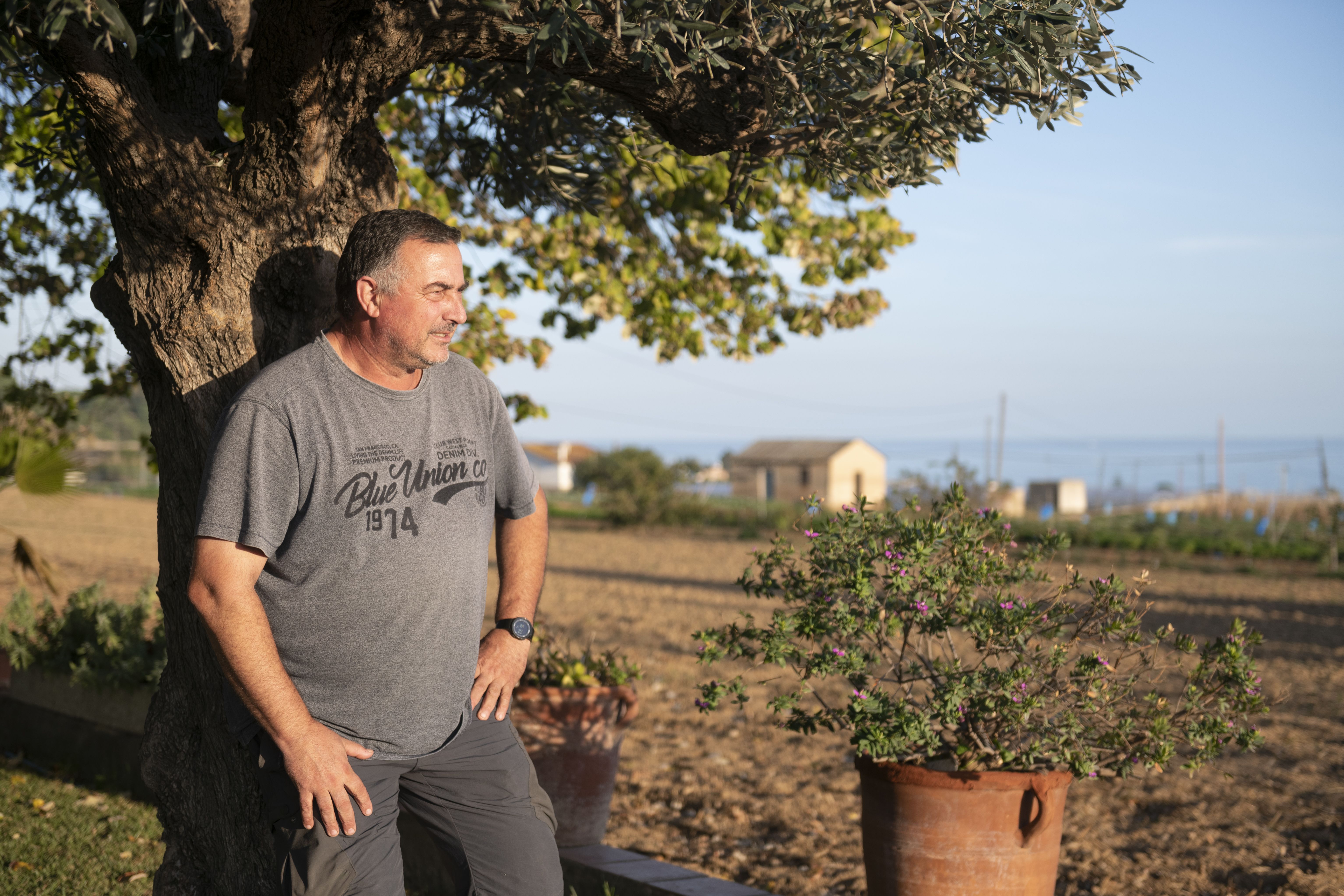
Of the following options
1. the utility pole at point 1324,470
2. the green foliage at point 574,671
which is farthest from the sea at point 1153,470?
the green foliage at point 574,671

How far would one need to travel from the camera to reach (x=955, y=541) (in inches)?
128

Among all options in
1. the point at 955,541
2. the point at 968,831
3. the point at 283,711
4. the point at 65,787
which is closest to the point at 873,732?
the point at 968,831

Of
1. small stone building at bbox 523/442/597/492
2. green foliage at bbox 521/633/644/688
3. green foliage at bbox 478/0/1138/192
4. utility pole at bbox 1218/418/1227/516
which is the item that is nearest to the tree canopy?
green foliage at bbox 478/0/1138/192

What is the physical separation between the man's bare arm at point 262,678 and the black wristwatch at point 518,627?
58cm

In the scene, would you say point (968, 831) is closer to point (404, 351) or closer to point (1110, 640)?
point (1110, 640)

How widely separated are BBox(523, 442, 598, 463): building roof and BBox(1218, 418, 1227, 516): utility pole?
37630 millimetres

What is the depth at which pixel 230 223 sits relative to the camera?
2.75m

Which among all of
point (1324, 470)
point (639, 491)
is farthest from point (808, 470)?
point (1324, 470)

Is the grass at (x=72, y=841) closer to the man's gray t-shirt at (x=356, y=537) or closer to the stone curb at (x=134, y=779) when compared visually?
the stone curb at (x=134, y=779)

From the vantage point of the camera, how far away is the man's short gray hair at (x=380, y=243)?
7.64 ft

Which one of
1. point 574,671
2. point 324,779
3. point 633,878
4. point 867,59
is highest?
point 867,59

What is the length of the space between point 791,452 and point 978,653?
3614 centimetres

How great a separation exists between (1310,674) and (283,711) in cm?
934

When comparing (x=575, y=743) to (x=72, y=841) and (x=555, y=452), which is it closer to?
(x=72, y=841)
